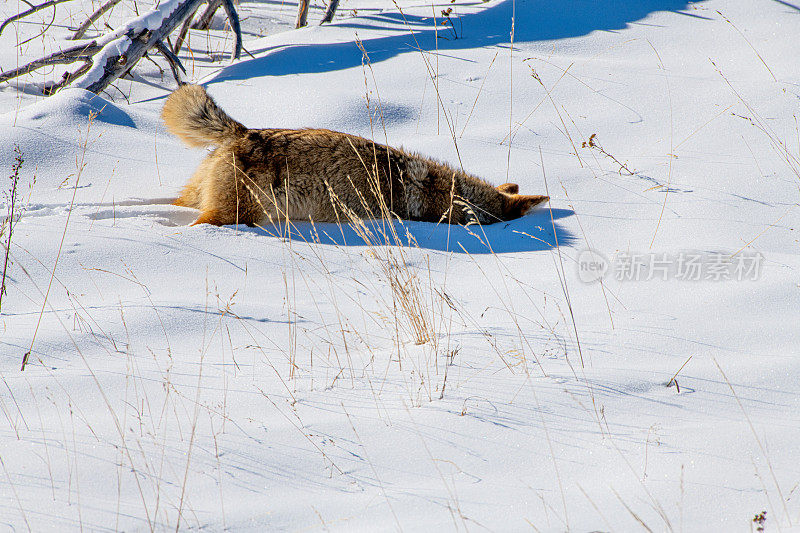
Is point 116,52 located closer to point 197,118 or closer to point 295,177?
point 197,118

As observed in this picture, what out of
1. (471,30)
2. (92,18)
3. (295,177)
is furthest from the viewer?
(471,30)

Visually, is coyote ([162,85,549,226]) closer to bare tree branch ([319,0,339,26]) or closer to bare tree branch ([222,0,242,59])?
bare tree branch ([222,0,242,59])

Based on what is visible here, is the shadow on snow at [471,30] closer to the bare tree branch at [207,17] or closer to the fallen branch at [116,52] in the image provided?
the fallen branch at [116,52]

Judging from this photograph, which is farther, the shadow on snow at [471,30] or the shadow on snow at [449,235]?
the shadow on snow at [471,30]

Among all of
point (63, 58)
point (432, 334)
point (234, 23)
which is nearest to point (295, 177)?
point (432, 334)

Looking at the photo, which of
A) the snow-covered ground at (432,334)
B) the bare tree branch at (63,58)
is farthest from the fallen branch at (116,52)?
the snow-covered ground at (432,334)

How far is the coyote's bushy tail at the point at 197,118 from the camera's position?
492 cm

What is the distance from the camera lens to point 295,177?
504cm

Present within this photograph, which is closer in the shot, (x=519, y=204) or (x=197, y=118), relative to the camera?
(x=197, y=118)

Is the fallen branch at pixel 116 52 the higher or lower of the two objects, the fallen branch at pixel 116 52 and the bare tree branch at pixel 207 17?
the lower

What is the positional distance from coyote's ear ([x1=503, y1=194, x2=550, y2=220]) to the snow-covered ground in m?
0.21

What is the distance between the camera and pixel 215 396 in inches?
102

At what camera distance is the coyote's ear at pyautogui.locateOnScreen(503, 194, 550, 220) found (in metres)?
5.35

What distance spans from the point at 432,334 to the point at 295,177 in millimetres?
2495
